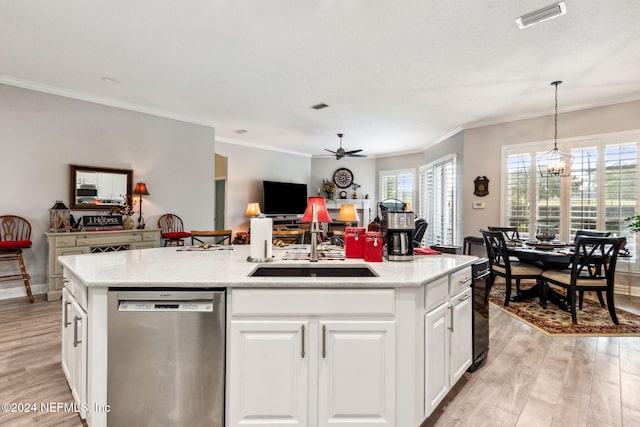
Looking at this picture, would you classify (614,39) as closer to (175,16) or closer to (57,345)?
(175,16)

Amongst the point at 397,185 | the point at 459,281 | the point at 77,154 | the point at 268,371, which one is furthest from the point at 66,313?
the point at 397,185

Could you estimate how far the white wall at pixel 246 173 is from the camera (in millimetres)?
7348

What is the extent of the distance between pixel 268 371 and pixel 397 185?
7.75m

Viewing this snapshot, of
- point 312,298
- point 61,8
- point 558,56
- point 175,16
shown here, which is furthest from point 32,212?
point 558,56

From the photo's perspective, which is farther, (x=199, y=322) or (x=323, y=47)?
(x=323, y=47)

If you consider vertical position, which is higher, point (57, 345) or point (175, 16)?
point (175, 16)

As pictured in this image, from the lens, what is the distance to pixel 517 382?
2.20 m

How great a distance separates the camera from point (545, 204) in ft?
16.3

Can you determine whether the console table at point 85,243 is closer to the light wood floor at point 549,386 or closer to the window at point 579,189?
the light wood floor at point 549,386

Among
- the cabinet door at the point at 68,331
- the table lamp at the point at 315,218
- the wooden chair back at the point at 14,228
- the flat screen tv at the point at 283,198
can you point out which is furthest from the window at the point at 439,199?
the wooden chair back at the point at 14,228

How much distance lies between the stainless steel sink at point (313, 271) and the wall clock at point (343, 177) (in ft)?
23.5

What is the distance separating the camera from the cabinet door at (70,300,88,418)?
62.2 inches

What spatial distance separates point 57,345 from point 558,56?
5.49m

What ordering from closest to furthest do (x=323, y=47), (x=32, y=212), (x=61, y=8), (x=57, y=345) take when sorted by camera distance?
(x=61, y=8) < (x=57, y=345) < (x=323, y=47) < (x=32, y=212)
